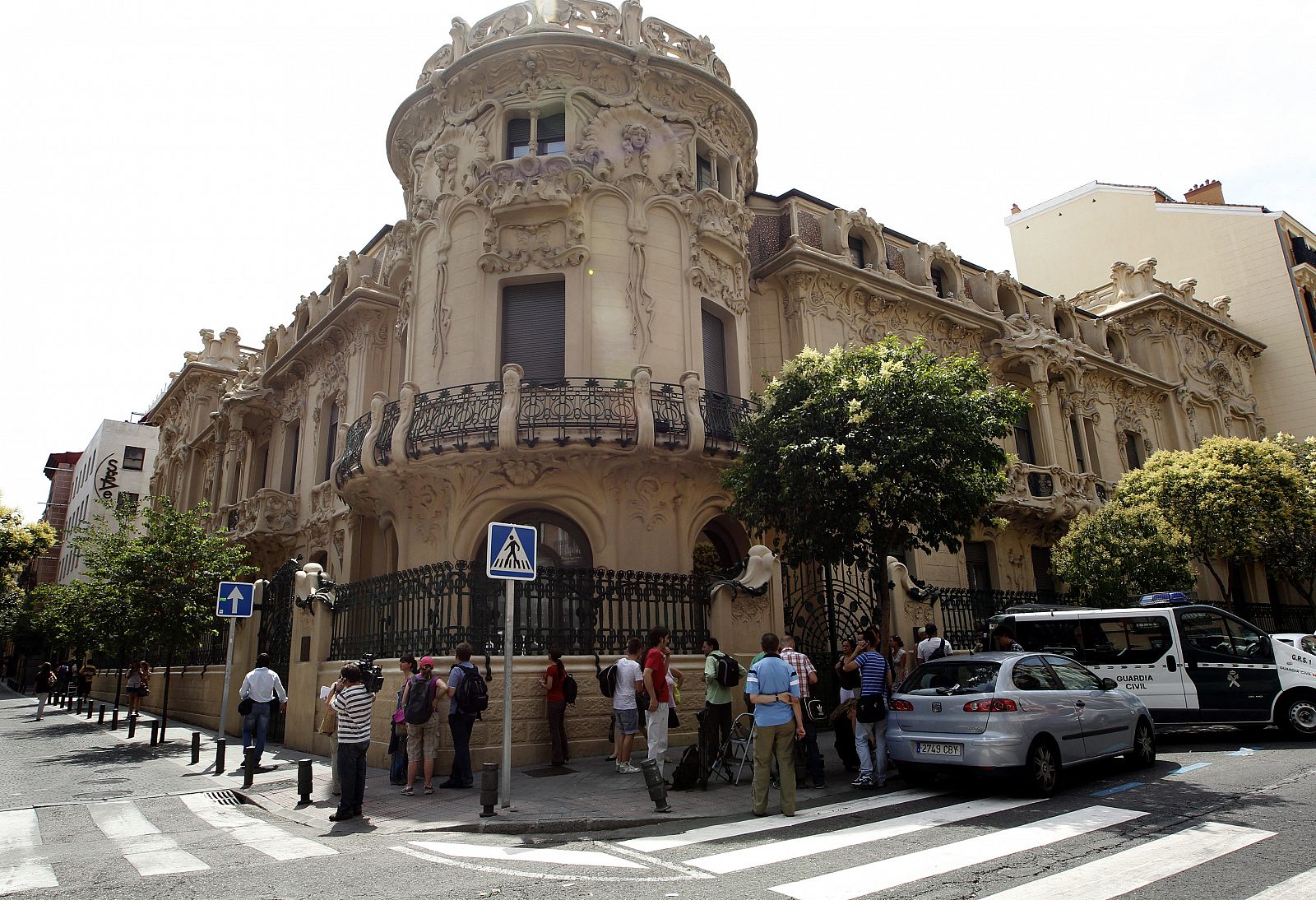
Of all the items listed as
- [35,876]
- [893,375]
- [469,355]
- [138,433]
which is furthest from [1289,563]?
[138,433]

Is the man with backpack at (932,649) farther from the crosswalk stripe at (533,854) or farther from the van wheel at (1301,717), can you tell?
the crosswalk stripe at (533,854)

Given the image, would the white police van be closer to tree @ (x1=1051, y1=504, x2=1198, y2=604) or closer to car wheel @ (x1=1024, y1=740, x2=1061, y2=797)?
car wheel @ (x1=1024, y1=740, x2=1061, y2=797)

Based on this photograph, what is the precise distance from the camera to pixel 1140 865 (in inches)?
229

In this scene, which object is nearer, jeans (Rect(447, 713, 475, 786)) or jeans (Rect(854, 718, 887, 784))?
jeans (Rect(854, 718, 887, 784))

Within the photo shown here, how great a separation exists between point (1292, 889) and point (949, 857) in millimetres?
2065

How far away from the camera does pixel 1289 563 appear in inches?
885

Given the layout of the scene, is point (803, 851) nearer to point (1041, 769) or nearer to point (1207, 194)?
point (1041, 769)

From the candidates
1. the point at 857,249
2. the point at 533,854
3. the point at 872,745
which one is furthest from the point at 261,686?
the point at 857,249

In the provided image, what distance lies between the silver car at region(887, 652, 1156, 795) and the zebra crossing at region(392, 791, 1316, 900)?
0.51 metres

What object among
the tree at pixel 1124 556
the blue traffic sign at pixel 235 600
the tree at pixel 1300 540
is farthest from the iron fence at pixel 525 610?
the tree at pixel 1300 540

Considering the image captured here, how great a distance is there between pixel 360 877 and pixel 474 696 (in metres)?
4.05

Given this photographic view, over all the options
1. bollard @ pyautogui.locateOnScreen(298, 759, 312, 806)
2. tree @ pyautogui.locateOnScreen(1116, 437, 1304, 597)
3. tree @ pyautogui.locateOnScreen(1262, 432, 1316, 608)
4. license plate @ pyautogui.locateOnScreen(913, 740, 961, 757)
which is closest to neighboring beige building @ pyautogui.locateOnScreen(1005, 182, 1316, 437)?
A: tree @ pyautogui.locateOnScreen(1262, 432, 1316, 608)

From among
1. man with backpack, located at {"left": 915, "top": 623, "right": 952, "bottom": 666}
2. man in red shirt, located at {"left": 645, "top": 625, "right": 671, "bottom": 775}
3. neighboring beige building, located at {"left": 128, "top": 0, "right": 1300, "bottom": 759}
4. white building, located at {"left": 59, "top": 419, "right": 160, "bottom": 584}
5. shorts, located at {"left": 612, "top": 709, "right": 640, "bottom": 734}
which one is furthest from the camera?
white building, located at {"left": 59, "top": 419, "right": 160, "bottom": 584}

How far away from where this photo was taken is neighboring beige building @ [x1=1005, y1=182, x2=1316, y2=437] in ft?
107
